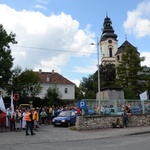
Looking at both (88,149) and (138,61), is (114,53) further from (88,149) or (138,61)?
(88,149)

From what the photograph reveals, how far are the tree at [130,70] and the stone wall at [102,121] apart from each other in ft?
135

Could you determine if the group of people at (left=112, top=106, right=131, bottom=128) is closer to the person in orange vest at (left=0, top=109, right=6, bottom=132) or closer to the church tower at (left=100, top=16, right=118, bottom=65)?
the person in orange vest at (left=0, top=109, right=6, bottom=132)

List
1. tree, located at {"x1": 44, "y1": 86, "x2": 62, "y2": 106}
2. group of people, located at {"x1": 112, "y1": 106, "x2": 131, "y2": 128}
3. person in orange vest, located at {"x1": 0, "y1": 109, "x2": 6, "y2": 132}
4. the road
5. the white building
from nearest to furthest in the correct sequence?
the road
person in orange vest, located at {"x1": 0, "y1": 109, "x2": 6, "y2": 132}
group of people, located at {"x1": 112, "y1": 106, "x2": 131, "y2": 128}
tree, located at {"x1": 44, "y1": 86, "x2": 62, "y2": 106}
the white building

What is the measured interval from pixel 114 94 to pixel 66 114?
9.68m

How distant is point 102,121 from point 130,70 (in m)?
45.8

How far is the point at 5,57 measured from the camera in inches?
1711

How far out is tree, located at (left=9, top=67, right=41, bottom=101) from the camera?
183 ft

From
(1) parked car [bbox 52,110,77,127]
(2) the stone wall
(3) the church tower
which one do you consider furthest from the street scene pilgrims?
(1) parked car [bbox 52,110,77,127]

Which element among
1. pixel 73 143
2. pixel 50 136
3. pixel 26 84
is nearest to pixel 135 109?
pixel 50 136

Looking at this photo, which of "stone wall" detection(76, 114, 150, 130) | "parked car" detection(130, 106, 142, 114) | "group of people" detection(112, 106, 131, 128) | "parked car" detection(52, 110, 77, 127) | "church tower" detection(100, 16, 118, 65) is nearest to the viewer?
"stone wall" detection(76, 114, 150, 130)

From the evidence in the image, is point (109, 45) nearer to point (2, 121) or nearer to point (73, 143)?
point (2, 121)

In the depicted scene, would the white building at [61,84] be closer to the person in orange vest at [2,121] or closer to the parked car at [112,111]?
the parked car at [112,111]

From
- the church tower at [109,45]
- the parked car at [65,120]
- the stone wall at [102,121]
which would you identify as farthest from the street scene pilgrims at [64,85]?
the parked car at [65,120]

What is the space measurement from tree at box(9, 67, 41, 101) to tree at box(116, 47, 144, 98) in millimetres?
19335
